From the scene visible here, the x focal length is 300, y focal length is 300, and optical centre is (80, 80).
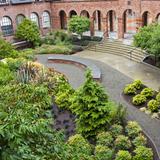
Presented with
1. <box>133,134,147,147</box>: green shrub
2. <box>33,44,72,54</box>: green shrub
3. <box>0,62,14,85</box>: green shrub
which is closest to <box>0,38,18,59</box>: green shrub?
<box>33,44,72,54</box>: green shrub

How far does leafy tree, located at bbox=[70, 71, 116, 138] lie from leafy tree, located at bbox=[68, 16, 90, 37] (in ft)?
56.8

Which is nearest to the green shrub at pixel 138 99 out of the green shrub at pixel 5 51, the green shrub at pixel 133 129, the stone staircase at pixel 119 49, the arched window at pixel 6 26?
the green shrub at pixel 133 129

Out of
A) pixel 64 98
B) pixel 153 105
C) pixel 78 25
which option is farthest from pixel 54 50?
pixel 153 105

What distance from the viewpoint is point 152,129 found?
42.5 ft

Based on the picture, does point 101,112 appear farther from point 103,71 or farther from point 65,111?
point 103,71

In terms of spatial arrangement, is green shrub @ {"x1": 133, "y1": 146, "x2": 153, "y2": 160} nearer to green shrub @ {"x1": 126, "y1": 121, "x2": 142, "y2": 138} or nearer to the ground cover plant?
green shrub @ {"x1": 126, "y1": 121, "x2": 142, "y2": 138}

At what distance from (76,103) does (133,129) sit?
255cm

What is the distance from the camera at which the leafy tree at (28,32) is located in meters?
29.9

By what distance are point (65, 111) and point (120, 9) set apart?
1585 centimetres

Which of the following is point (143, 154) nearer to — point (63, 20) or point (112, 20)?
point (112, 20)

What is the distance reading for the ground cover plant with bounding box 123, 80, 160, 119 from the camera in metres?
14.5

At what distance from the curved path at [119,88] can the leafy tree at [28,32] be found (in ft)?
15.1

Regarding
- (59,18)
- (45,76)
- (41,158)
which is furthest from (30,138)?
(59,18)

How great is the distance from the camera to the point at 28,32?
29875 millimetres
